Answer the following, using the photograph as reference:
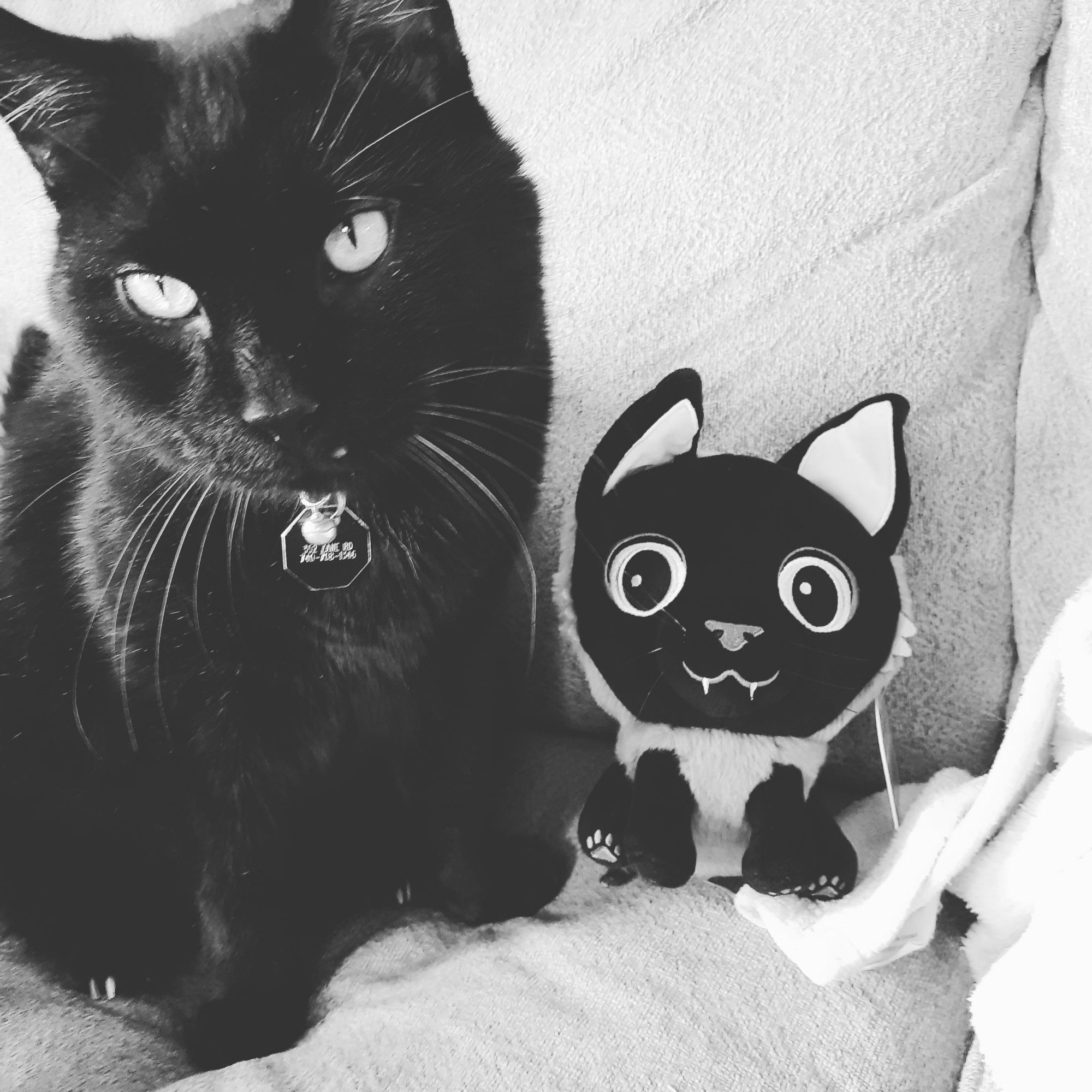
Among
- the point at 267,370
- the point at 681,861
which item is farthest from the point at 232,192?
the point at 681,861

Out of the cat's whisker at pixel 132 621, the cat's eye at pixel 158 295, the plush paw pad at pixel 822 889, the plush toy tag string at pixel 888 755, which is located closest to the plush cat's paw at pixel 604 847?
the plush paw pad at pixel 822 889

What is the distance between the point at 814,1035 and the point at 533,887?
10.0 inches

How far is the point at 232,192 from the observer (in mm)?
460

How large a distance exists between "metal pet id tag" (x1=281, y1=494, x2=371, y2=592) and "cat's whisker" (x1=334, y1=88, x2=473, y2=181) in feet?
0.66

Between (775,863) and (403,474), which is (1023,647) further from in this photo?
(403,474)

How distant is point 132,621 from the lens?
55cm

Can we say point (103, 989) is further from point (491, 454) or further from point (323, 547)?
point (491, 454)

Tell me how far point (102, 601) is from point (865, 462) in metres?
0.53

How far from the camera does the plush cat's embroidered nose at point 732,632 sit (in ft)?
1.79

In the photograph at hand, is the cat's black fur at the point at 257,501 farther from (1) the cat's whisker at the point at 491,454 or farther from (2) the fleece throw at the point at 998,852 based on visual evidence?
(2) the fleece throw at the point at 998,852

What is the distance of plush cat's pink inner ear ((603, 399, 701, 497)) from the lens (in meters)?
0.59

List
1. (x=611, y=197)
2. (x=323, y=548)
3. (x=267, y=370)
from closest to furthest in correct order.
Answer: (x=267, y=370) < (x=323, y=548) < (x=611, y=197)

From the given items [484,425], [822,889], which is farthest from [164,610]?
[822,889]

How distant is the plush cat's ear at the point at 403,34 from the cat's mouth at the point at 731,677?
41cm
